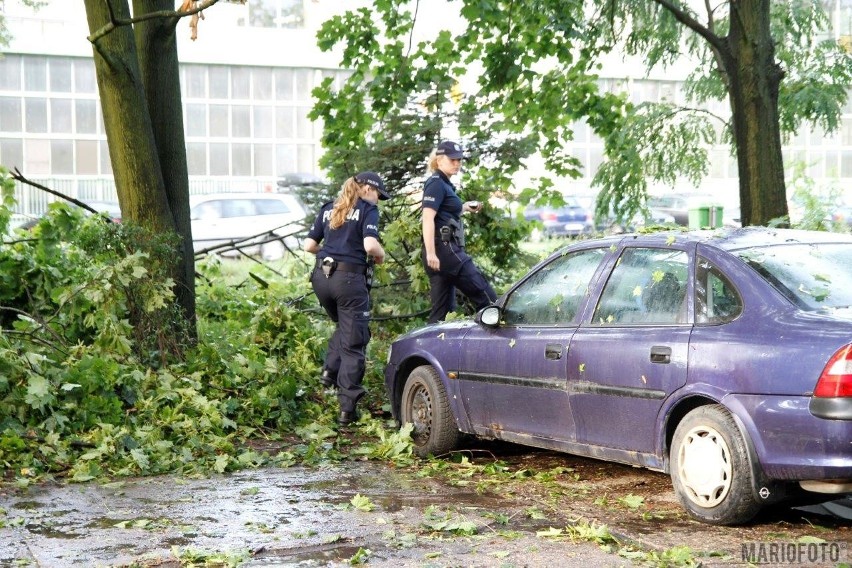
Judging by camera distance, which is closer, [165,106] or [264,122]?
[165,106]

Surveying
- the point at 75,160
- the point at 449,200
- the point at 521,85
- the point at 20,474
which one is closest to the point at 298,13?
the point at 75,160

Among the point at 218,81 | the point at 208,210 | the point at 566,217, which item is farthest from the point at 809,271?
the point at 218,81

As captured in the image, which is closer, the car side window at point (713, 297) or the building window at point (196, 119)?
the car side window at point (713, 297)

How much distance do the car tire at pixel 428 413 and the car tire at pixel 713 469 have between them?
2.09 m

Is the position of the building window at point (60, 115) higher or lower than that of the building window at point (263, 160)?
higher

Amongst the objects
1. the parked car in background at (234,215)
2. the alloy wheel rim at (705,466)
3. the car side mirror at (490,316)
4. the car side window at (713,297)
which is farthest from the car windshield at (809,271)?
the parked car in background at (234,215)

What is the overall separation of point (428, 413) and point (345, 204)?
2031mm

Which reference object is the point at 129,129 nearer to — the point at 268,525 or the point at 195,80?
the point at 268,525

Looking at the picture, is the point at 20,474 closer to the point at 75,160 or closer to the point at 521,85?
the point at 521,85

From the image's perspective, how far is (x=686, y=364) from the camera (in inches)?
227

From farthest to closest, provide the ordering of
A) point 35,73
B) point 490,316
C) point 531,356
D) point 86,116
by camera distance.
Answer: point 86,116, point 35,73, point 490,316, point 531,356

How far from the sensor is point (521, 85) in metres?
13.8

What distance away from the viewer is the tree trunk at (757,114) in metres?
11.0

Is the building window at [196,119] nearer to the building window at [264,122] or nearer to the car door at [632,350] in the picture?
the building window at [264,122]
